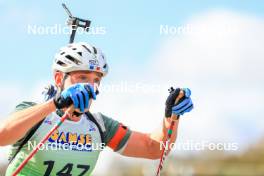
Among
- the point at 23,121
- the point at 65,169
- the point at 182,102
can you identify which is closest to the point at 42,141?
the point at 23,121

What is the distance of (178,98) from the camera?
8750mm

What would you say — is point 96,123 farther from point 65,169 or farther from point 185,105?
point 185,105

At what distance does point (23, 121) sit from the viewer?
25.8ft

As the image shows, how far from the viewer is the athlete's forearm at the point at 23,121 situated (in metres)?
7.87

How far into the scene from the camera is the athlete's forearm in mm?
7871

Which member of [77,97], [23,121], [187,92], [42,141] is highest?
[187,92]

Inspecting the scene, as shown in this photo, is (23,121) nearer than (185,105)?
Yes

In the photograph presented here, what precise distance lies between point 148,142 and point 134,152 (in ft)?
0.70

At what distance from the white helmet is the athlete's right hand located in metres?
0.88

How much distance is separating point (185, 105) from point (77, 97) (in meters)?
1.53

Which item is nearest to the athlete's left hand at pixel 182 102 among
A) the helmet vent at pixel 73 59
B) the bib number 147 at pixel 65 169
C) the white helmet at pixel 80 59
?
the white helmet at pixel 80 59

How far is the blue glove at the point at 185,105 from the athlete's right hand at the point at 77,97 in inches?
50.5

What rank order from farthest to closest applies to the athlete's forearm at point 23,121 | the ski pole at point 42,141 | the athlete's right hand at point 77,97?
1. the ski pole at point 42,141
2. the athlete's forearm at point 23,121
3. the athlete's right hand at point 77,97

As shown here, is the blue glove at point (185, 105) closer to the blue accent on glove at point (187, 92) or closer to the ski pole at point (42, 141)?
the blue accent on glove at point (187, 92)
